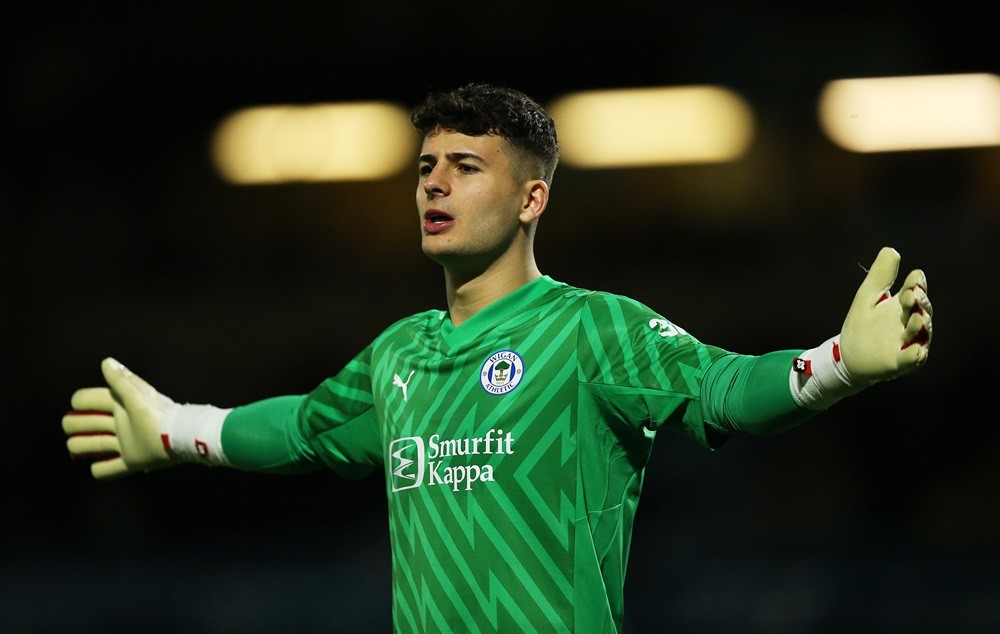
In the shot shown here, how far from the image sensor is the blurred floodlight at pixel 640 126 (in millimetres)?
7738

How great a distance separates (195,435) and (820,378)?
2.15 metres

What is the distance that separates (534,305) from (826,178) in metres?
4.60

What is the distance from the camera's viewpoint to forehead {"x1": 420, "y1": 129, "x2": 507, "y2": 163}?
136 inches

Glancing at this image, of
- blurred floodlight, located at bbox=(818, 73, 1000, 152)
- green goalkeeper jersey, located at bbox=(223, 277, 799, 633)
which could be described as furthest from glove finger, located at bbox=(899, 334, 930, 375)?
blurred floodlight, located at bbox=(818, 73, 1000, 152)

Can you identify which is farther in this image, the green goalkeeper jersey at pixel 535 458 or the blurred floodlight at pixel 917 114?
the blurred floodlight at pixel 917 114

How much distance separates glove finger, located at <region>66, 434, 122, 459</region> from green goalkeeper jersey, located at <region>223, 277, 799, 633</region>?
121cm

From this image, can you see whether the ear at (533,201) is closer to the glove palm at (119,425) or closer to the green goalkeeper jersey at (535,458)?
the green goalkeeper jersey at (535,458)

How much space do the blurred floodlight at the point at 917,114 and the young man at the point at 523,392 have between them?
4.40 m

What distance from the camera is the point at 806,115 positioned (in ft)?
24.9

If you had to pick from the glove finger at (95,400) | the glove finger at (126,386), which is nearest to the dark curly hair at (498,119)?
the glove finger at (126,386)

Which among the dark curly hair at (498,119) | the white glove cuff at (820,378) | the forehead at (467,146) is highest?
the dark curly hair at (498,119)

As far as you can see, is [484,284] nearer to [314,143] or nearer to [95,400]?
[95,400]

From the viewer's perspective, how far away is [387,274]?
304 inches

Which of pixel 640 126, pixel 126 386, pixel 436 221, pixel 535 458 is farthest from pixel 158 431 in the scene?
pixel 640 126
